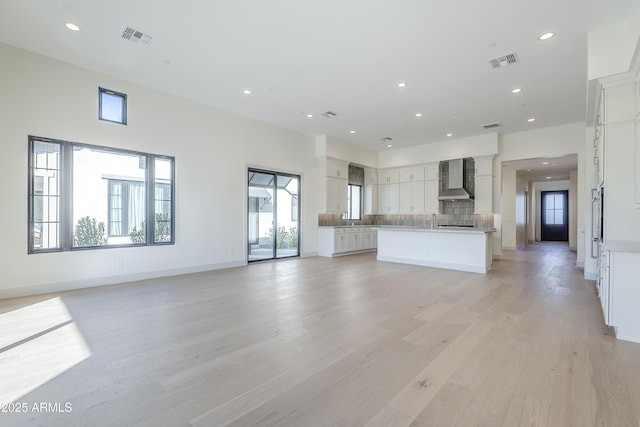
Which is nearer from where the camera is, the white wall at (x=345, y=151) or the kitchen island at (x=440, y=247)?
the kitchen island at (x=440, y=247)

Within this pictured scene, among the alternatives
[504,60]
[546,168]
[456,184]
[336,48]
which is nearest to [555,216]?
[546,168]

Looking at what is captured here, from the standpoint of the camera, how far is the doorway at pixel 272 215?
24.2ft

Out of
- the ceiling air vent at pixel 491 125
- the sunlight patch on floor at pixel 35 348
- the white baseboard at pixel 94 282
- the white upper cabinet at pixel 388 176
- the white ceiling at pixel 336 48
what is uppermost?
the white ceiling at pixel 336 48

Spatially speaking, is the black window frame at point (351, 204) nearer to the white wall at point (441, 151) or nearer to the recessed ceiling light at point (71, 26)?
the white wall at point (441, 151)

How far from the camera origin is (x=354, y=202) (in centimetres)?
1053

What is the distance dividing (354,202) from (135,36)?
782 cm

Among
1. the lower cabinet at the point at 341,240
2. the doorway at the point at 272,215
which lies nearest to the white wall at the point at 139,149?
the doorway at the point at 272,215

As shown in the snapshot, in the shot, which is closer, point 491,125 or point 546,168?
point 491,125

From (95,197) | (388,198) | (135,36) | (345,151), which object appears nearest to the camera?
(135,36)

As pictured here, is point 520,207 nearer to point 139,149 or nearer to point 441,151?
point 441,151

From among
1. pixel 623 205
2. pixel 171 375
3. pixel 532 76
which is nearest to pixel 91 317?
pixel 171 375

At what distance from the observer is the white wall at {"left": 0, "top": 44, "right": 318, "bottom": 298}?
14.0 feet

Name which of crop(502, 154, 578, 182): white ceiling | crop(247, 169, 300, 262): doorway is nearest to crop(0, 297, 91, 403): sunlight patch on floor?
crop(247, 169, 300, 262): doorway

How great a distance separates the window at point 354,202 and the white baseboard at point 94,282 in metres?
5.23
